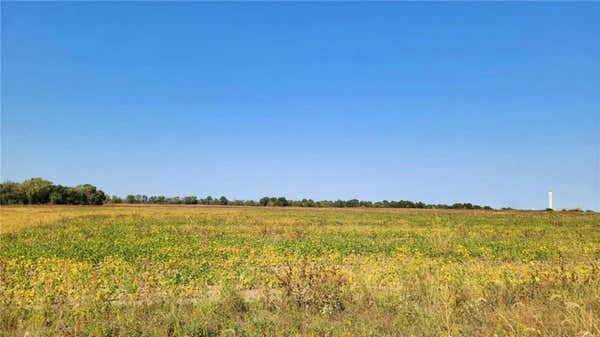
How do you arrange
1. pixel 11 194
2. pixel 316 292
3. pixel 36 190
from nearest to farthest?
pixel 316 292, pixel 11 194, pixel 36 190

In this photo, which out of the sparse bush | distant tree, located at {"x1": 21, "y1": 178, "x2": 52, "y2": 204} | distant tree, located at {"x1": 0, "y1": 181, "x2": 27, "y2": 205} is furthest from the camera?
distant tree, located at {"x1": 21, "y1": 178, "x2": 52, "y2": 204}

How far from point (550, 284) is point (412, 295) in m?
2.59

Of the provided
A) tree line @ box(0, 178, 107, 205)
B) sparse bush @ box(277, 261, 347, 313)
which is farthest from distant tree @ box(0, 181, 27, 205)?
sparse bush @ box(277, 261, 347, 313)

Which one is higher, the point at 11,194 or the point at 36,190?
the point at 36,190

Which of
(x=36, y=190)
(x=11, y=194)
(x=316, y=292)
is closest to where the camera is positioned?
(x=316, y=292)

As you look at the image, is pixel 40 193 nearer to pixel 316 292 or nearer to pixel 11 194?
pixel 11 194

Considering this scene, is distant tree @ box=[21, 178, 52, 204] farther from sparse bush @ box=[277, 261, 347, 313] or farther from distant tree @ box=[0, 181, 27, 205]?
sparse bush @ box=[277, 261, 347, 313]

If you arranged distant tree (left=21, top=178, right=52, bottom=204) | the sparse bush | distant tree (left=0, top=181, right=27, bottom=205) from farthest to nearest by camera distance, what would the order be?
distant tree (left=21, top=178, right=52, bottom=204) → distant tree (left=0, top=181, right=27, bottom=205) → the sparse bush

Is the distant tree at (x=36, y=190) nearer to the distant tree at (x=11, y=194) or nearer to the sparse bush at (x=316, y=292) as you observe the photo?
the distant tree at (x=11, y=194)

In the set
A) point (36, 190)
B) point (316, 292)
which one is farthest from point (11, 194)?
point (316, 292)

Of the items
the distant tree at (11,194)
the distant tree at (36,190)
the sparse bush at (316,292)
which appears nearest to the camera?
the sparse bush at (316,292)

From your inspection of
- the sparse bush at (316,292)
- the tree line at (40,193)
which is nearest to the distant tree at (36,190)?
the tree line at (40,193)

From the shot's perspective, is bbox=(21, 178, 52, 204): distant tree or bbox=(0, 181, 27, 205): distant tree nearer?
bbox=(0, 181, 27, 205): distant tree

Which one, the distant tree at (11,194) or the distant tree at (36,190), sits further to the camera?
the distant tree at (36,190)
